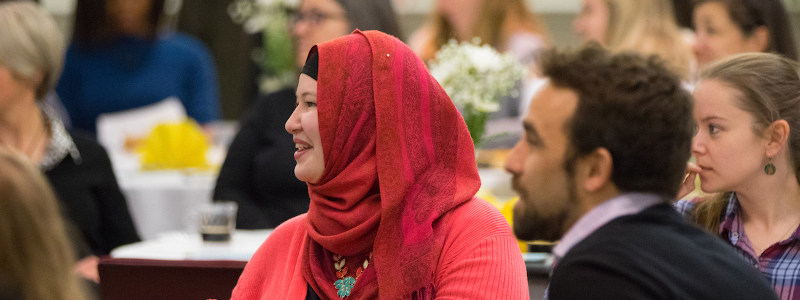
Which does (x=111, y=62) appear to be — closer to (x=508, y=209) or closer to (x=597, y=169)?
(x=508, y=209)

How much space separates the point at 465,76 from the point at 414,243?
1302 millimetres

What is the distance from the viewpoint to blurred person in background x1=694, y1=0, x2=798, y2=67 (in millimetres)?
3148

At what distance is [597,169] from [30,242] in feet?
3.05

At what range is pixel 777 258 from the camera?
1762 mm

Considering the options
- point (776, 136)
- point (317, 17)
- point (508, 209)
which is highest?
point (317, 17)

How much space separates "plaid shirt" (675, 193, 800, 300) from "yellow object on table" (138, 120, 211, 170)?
283 centimetres

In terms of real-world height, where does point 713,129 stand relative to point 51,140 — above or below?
above

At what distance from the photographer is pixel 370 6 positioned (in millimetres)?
3225

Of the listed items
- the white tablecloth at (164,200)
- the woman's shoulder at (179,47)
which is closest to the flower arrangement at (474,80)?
the white tablecloth at (164,200)

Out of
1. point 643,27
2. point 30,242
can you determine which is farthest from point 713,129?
point 643,27

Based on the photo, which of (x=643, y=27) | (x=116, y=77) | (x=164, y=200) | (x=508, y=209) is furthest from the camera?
(x=116, y=77)

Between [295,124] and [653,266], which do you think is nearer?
[653,266]

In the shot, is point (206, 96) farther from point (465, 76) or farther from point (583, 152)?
point (583, 152)

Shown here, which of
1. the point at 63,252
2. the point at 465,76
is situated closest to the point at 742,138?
the point at 465,76
